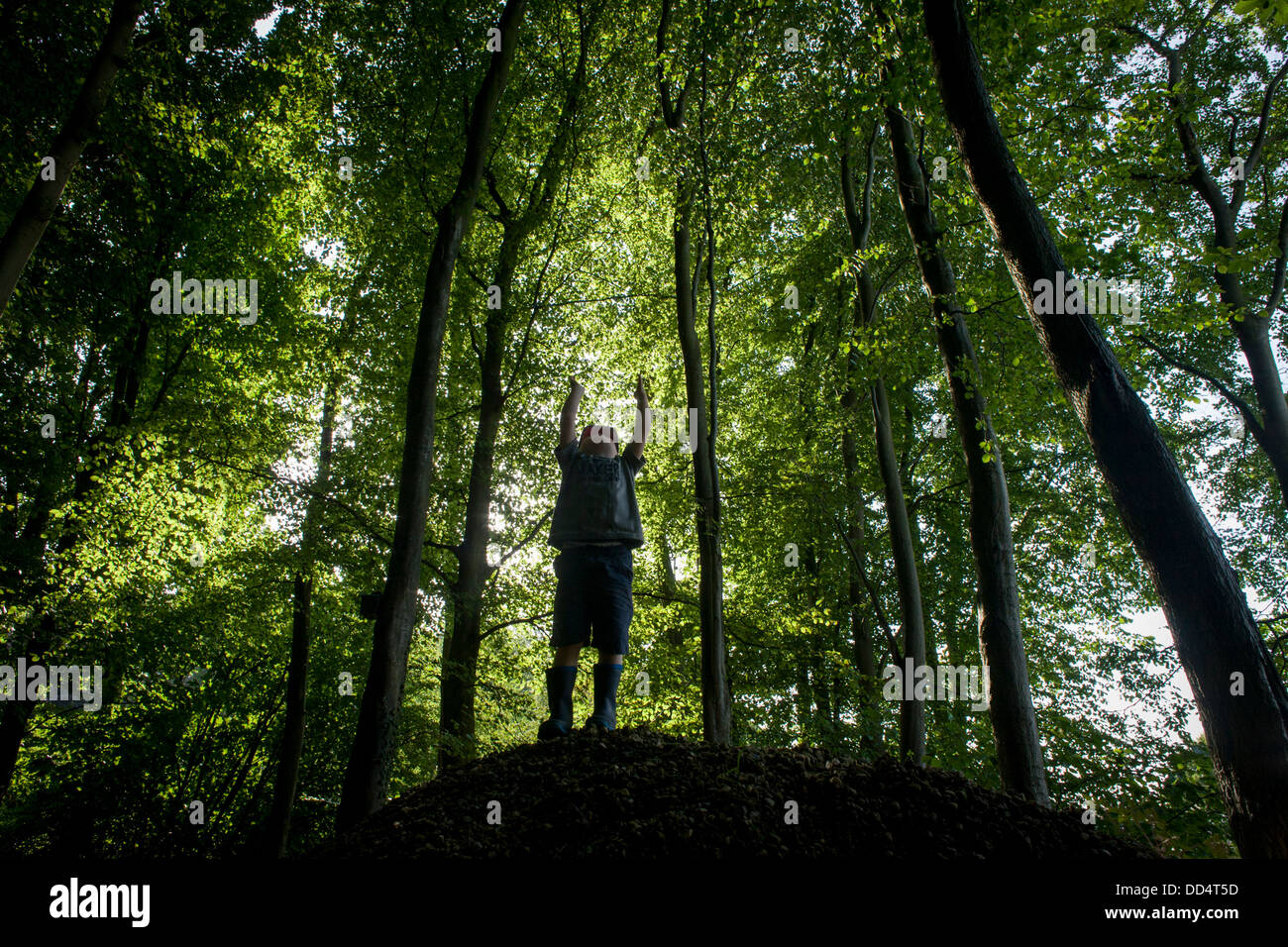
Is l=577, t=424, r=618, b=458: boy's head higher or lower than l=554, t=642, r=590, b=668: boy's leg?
higher

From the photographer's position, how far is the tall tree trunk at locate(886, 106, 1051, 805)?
4676 millimetres

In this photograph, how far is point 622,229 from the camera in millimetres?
11992

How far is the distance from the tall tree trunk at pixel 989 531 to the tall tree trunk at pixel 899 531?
2.30m

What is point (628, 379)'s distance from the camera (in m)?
13.9

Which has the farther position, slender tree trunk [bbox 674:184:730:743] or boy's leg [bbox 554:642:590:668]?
slender tree trunk [bbox 674:184:730:743]

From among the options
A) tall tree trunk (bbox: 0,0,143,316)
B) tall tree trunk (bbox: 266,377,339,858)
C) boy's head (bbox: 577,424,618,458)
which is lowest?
tall tree trunk (bbox: 266,377,339,858)

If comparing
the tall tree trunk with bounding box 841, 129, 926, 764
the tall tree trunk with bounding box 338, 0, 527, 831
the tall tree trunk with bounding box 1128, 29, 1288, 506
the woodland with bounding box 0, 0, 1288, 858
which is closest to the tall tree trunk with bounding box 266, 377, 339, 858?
the woodland with bounding box 0, 0, 1288, 858

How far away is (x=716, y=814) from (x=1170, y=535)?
9.02 feet

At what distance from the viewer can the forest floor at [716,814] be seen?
2.75 m

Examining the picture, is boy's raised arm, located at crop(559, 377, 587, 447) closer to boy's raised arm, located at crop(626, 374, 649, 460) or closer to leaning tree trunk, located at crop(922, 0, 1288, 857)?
boy's raised arm, located at crop(626, 374, 649, 460)

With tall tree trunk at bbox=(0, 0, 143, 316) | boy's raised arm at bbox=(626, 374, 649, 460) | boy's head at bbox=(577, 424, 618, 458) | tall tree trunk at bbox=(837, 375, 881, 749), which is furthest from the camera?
tall tree trunk at bbox=(837, 375, 881, 749)

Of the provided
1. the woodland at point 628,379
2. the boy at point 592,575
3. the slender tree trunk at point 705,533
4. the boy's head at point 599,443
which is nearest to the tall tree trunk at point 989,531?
the woodland at point 628,379
